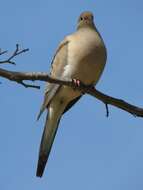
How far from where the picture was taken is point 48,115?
6.54 metres

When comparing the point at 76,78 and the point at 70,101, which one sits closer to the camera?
the point at 76,78

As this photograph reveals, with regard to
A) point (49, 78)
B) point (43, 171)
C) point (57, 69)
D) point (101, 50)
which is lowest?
point (43, 171)

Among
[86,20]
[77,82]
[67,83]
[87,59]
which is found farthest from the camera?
[86,20]

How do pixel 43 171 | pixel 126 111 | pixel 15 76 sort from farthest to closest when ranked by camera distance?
pixel 43 171 → pixel 126 111 → pixel 15 76

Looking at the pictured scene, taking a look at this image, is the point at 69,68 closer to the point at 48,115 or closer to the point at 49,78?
the point at 48,115

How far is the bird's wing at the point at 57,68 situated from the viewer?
21.3 ft

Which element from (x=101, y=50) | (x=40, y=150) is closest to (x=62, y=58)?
(x=101, y=50)

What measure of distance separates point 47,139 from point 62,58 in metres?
0.91

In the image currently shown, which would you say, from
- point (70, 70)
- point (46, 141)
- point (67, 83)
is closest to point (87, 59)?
point (70, 70)

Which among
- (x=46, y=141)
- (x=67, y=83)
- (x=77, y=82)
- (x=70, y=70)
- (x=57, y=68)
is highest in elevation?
(x=67, y=83)

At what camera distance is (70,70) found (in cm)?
635

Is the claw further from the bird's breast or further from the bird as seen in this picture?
the bird's breast

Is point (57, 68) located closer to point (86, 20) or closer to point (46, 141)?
point (86, 20)

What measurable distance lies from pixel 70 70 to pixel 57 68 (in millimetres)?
343
